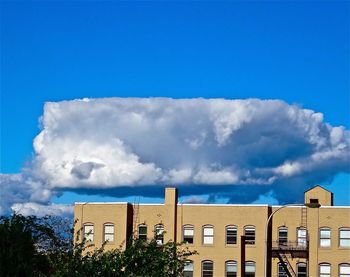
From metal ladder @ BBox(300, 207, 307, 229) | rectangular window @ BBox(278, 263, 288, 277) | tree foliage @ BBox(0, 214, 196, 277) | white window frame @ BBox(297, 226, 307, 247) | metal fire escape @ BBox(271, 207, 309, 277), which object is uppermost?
metal ladder @ BBox(300, 207, 307, 229)

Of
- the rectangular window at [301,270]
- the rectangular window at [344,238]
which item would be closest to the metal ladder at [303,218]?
the rectangular window at [344,238]

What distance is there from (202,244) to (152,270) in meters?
50.8

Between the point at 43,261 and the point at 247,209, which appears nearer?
the point at 43,261

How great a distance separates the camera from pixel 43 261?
106 feet

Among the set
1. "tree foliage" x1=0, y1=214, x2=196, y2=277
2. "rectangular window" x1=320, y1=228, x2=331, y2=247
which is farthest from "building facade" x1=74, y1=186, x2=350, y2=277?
"tree foliage" x1=0, y1=214, x2=196, y2=277

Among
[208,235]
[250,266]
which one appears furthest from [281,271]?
[208,235]

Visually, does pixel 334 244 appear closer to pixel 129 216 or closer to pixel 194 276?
pixel 194 276

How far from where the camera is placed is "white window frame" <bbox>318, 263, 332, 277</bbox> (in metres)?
80.3

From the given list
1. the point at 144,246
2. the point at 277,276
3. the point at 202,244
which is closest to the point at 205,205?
the point at 202,244

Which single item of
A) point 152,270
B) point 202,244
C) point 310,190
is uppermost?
point 310,190

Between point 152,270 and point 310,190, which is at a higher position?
point 310,190

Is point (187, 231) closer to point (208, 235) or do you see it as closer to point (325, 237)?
point (208, 235)

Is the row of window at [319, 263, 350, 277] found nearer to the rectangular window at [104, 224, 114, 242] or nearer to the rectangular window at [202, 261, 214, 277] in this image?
the rectangular window at [202, 261, 214, 277]

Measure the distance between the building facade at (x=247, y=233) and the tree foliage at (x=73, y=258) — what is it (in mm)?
47409
